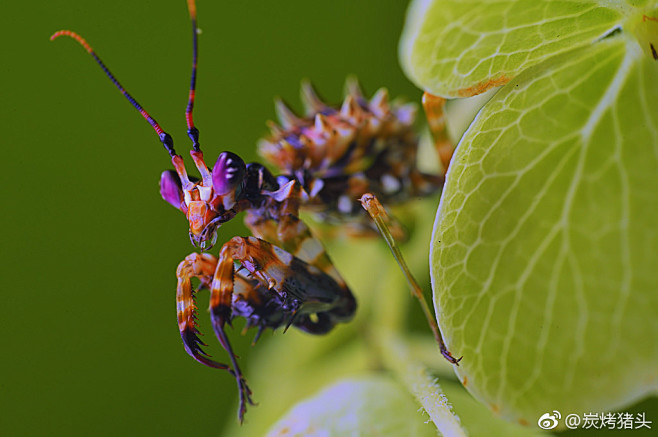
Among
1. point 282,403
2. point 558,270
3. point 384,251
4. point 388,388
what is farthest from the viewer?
point 384,251

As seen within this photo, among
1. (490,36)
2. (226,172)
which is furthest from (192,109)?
(490,36)

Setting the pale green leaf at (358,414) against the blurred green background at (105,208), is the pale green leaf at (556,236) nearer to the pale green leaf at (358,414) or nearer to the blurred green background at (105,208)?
the pale green leaf at (358,414)

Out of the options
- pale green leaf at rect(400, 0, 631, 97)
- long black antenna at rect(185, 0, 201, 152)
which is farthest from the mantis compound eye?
pale green leaf at rect(400, 0, 631, 97)

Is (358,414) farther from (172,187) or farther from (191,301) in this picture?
(172,187)

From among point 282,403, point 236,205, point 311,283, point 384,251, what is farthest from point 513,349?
point 384,251

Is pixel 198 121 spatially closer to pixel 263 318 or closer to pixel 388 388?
pixel 263 318

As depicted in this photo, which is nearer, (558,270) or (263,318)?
(558,270)

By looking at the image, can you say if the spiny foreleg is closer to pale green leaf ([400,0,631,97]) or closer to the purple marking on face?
the purple marking on face

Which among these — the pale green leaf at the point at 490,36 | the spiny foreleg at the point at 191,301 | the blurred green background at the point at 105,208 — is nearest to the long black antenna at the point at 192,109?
the blurred green background at the point at 105,208

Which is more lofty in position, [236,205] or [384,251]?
[236,205]
